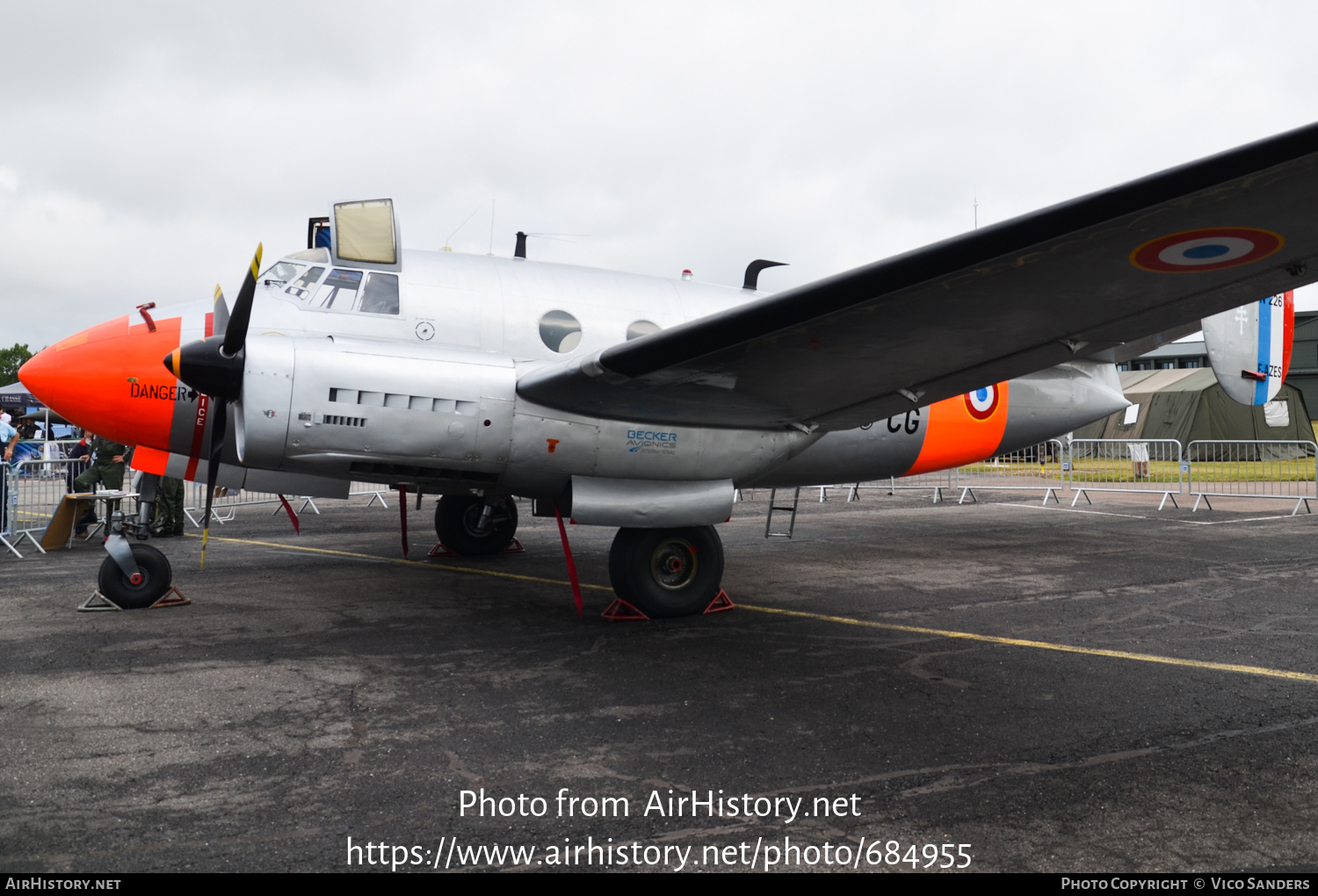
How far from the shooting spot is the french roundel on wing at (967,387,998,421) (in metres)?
8.95

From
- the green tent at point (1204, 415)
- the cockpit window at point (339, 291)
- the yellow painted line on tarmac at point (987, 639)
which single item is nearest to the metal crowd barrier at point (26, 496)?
the yellow painted line on tarmac at point (987, 639)

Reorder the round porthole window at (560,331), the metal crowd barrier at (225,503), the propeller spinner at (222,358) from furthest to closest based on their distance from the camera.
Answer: the metal crowd barrier at (225,503) → the round porthole window at (560,331) → the propeller spinner at (222,358)

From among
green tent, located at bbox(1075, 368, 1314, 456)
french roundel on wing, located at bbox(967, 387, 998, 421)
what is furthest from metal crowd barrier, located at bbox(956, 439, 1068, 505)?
french roundel on wing, located at bbox(967, 387, 998, 421)

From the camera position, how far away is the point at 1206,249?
4.14m

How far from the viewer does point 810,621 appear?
661cm

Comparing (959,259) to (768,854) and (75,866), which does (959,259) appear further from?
(75,866)

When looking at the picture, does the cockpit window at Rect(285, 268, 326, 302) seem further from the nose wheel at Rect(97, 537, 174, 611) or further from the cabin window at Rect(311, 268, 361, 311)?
the nose wheel at Rect(97, 537, 174, 611)

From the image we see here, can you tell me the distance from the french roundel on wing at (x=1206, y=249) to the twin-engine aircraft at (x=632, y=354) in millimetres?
18

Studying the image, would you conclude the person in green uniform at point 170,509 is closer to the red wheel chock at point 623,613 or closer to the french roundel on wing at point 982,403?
the red wheel chock at point 623,613

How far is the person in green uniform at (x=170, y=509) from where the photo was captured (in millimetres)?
12133

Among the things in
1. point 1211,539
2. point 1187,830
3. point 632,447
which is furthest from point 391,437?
point 1211,539

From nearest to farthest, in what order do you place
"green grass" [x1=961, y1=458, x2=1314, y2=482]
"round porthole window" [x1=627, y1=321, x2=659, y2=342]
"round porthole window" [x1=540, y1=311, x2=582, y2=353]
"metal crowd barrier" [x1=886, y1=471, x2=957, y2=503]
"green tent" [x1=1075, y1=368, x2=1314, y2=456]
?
"round porthole window" [x1=540, y1=311, x2=582, y2=353], "round porthole window" [x1=627, y1=321, x2=659, y2=342], "metal crowd barrier" [x1=886, y1=471, x2=957, y2=503], "green grass" [x1=961, y1=458, x2=1314, y2=482], "green tent" [x1=1075, y1=368, x2=1314, y2=456]

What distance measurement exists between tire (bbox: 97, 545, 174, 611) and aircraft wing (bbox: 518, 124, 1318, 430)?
13.0 ft
